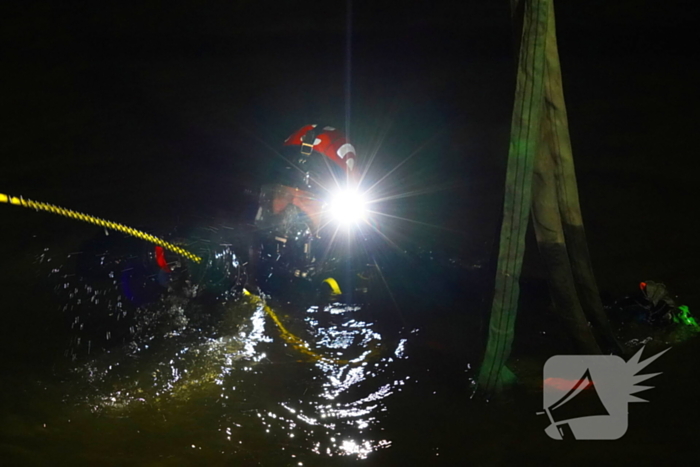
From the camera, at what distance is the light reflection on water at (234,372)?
3.73 metres

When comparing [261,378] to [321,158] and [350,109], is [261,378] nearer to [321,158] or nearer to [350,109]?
[321,158]

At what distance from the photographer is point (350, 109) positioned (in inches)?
441

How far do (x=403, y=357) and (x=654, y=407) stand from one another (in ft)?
6.36

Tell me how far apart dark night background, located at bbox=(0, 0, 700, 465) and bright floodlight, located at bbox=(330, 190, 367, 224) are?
4.23ft

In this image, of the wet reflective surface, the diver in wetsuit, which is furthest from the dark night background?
the diver in wetsuit

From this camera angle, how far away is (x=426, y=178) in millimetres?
8758

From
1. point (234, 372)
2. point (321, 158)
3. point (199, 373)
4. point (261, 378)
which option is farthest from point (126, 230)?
point (321, 158)

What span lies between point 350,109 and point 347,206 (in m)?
5.99

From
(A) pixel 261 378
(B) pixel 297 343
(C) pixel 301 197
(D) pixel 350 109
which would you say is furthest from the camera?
(D) pixel 350 109

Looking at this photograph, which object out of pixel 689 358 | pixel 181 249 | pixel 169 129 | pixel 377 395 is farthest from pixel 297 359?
pixel 169 129

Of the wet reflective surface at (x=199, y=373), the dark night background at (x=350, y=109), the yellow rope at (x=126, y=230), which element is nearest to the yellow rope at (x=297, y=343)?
the wet reflective surface at (x=199, y=373)

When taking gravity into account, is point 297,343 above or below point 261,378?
above

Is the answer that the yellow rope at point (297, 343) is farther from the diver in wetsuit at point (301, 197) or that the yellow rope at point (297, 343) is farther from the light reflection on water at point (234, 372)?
the diver in wetsuit at point (301, 197)

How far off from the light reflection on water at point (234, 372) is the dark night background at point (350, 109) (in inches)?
46.9
